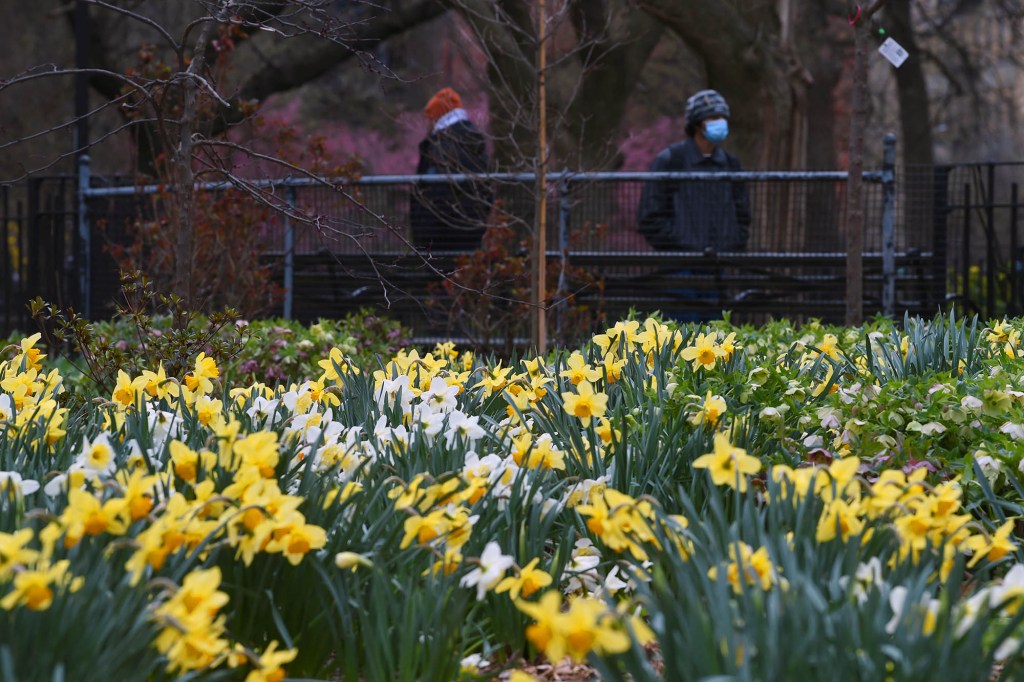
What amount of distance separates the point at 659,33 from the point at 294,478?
434 inches

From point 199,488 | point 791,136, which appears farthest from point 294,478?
point 791,136

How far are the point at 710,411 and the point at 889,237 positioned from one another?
18.7 feet

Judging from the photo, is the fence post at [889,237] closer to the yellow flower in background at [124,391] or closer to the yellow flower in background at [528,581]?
the yellow flower in background at [124,391]

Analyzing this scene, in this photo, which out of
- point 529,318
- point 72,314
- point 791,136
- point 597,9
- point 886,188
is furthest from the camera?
point 791,136

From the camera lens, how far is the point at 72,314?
4520 millimetres

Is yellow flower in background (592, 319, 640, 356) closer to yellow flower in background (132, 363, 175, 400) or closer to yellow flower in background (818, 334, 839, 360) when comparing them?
yellow flower in background (818, 334, 839, 360)

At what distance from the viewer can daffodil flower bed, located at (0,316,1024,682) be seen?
6.90 feet

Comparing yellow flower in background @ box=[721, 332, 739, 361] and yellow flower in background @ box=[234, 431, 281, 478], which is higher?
yellow flower in background @ box=[721, 332, 739, 361]

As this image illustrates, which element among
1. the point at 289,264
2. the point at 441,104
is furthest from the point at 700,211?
the point at 289,264

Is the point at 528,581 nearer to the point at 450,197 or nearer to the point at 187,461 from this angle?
the point at 187,461

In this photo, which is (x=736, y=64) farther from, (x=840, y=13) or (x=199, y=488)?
(x=199, y=488)

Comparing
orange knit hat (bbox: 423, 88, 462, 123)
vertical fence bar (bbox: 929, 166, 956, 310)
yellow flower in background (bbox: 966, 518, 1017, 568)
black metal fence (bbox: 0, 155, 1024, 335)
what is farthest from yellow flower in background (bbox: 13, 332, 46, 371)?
vertical fence bar (bbox: 929, 166, 956, 310)

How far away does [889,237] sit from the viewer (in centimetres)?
871

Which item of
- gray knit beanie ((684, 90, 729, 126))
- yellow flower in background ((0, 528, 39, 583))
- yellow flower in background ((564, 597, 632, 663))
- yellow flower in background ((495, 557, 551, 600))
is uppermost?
gray knit beanie ((684, 90, 729, 126))
